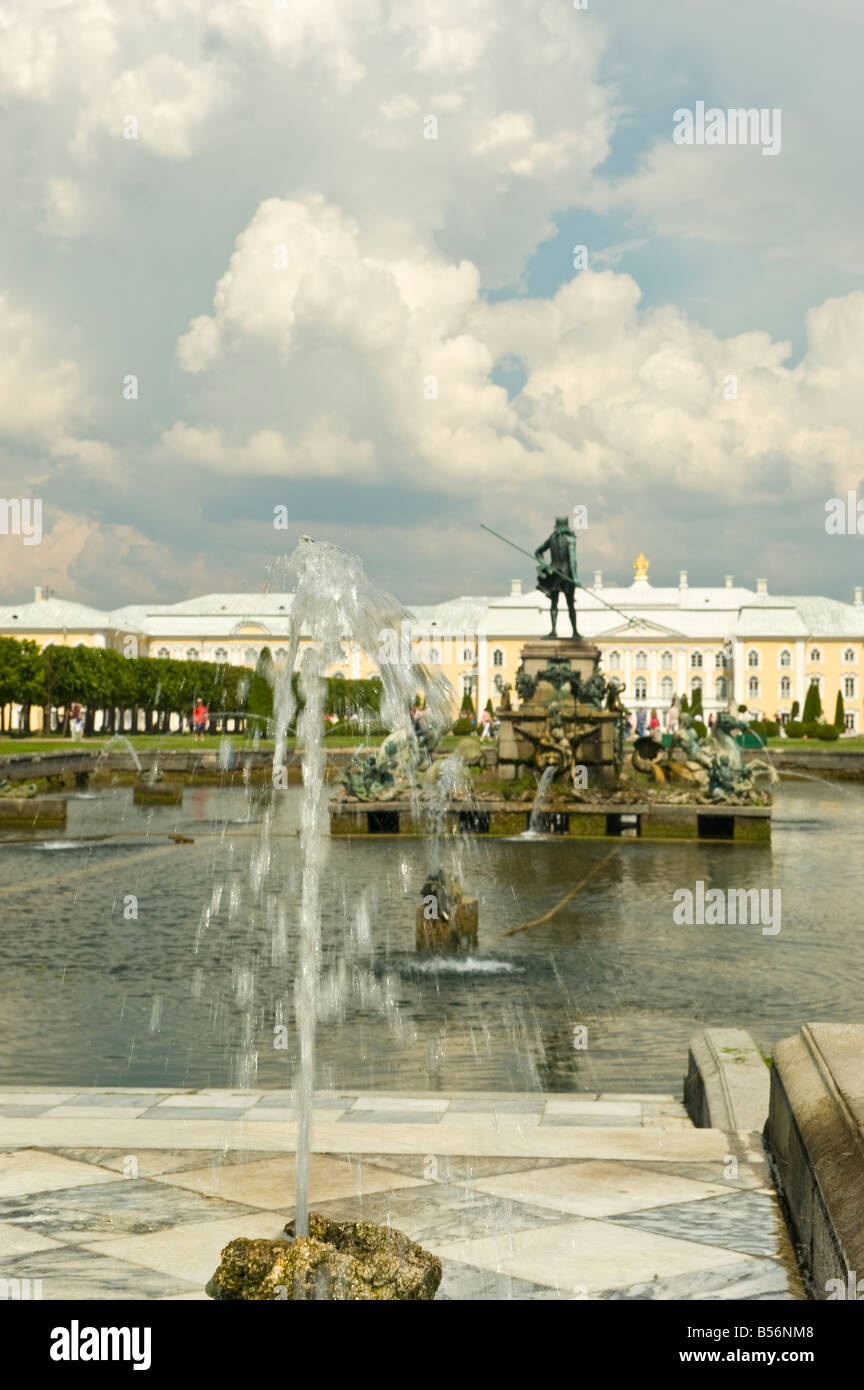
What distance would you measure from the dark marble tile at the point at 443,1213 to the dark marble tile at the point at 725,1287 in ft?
1.48

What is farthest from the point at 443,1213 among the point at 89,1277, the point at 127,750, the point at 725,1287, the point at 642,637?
the point at 642,637

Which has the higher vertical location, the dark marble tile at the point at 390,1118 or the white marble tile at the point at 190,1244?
the white marble tile at the point at 190,1244

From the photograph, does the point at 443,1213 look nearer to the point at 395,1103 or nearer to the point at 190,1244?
the point at 190,1244

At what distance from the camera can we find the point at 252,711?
63031mm

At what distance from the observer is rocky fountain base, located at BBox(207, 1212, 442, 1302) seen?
3.04 metres

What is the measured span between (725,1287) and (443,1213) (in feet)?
2.64

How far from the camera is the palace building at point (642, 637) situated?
99.3 meters

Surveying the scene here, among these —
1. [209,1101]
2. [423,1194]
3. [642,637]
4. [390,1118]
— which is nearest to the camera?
[423,1194]

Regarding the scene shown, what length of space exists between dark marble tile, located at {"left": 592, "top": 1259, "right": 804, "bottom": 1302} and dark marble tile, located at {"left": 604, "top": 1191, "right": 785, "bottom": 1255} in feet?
0.46

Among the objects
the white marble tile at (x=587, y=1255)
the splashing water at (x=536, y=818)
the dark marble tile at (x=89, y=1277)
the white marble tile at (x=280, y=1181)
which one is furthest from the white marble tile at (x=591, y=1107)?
the splashing water at (x=536, y=818)

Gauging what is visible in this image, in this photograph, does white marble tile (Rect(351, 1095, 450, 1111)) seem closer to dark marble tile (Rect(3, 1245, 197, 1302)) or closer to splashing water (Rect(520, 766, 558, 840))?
dark marble tile (Rect(3, 1245, 197, 1302))

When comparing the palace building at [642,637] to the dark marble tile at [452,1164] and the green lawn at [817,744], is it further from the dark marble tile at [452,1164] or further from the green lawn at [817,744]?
the dark marble tile at [452,1164]

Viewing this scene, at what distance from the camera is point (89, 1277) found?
3.20m

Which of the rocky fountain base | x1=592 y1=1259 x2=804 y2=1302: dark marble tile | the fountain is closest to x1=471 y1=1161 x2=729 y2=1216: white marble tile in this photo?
x1=592 y1=1259 x2=804 y2=1302: dark marble tile
